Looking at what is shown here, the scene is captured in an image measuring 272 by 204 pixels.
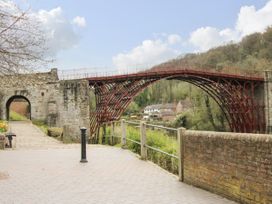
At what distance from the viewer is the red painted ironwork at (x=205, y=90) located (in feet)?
117

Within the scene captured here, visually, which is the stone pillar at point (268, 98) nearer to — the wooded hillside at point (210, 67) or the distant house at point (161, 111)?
the wooded hillside at point (210, 67)

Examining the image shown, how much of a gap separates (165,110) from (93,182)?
86.3m

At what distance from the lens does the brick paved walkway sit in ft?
24.5

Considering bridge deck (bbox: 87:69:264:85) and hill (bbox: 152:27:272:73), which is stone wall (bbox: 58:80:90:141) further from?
hill (bbox: 152:27:272:73)

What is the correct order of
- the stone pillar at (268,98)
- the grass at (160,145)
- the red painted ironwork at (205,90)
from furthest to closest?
the stone pillar at (268,98), the red painted ironwork at (205,90), the grass at (160,145)

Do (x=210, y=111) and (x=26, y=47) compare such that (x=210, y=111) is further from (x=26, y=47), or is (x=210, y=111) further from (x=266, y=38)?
(x=26, y=47)

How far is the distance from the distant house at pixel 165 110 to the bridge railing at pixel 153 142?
226 ft

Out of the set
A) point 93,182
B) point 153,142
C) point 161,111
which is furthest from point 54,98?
point 161,111

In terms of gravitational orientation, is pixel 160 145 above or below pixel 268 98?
below

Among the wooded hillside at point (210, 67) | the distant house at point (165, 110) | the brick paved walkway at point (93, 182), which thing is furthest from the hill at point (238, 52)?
the brick paved walkway at point (93, 182)

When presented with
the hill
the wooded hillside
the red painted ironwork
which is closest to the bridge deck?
the red painted ironwork

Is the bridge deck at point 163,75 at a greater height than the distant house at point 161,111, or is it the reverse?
the bridge deck at point 163,75

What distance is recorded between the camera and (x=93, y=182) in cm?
905

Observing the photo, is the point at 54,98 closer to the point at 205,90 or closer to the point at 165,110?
the point at 205,90
